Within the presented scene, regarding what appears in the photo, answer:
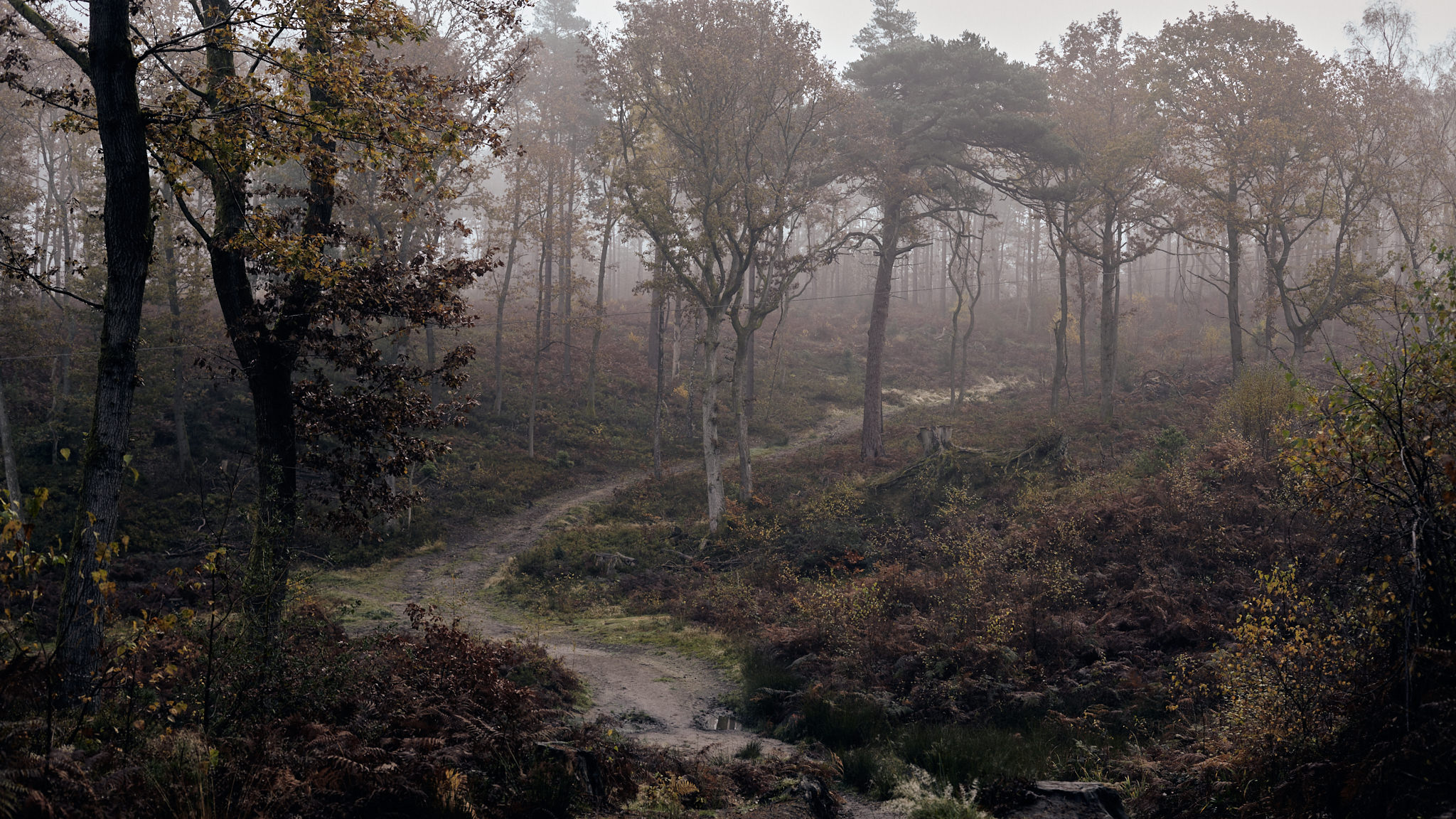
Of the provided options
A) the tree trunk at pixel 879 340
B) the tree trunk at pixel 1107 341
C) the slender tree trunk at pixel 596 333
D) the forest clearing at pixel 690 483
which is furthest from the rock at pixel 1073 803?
the slender tree trunk at pixel 596 333

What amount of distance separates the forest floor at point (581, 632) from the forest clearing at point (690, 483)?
141mm

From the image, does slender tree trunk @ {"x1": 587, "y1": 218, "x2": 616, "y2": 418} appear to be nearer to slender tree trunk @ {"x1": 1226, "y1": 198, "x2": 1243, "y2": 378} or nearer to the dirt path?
the dirt path

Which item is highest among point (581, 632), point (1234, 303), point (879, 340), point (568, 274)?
point (568, 274)

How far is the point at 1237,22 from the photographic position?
21.9m

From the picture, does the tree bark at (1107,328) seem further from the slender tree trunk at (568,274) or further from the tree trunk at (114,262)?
the tree trunk at (114,262)

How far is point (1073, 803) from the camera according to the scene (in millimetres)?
5637

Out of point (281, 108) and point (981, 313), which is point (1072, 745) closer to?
point (281, 108)

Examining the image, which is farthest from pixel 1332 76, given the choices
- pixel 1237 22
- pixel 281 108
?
pixel 281 108

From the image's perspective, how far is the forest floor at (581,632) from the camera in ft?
30.0

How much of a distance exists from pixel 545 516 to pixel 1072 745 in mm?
16895

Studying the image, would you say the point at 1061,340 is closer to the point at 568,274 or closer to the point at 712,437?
the point at 712,437

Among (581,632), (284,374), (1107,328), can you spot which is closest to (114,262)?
(284,374)

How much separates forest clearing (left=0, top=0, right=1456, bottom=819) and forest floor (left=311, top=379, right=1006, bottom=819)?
0.46 feet

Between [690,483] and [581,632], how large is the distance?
413 inches
